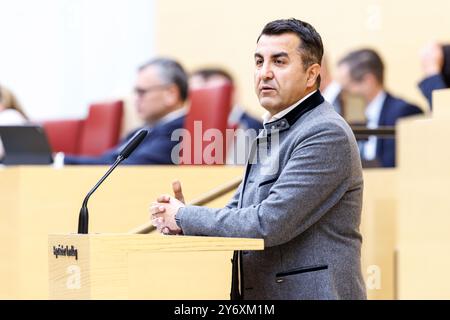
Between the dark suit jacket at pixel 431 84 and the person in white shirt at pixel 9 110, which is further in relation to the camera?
the person in white shirt at pixel 9 110

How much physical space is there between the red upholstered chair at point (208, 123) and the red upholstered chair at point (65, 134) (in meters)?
1.25

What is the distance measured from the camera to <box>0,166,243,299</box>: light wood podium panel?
505cm

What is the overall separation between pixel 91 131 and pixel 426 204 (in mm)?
3405

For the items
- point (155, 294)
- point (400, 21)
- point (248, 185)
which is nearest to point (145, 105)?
point (155, 294)

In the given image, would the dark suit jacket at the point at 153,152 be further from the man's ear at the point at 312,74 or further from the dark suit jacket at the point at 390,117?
the man's ear at the point at 312,74

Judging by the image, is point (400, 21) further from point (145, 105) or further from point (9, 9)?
point (9, 9)

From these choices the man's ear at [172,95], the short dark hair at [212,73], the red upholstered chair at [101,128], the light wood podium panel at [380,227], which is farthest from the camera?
the short dark hair at [212,73]

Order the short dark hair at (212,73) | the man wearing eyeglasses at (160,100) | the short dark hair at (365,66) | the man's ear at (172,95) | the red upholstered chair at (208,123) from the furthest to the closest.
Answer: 1. the short dark hair at (212,73)
2. the short dark hair at (365,66)
3. the man's ear at (172,95)
4. the man wearing eyeglasses at (160,100)
5. the red upholstered chair at (208,123)

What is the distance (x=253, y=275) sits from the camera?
302cm

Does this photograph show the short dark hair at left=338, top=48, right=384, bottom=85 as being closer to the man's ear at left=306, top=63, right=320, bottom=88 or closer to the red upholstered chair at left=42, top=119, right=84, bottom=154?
the red upholstered chair at left=42, top=119, right=84, bottom=154

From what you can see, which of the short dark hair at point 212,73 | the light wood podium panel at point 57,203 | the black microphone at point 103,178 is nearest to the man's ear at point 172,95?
the light wood podium panel at point 57,203

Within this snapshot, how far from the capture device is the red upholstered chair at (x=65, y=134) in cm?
700

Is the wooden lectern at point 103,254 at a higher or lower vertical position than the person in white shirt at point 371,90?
lower
